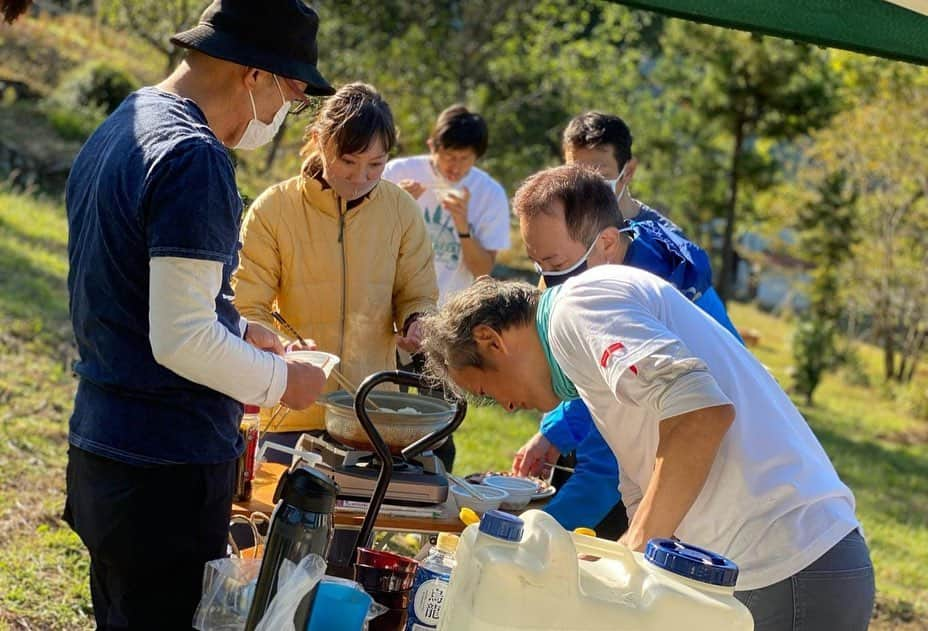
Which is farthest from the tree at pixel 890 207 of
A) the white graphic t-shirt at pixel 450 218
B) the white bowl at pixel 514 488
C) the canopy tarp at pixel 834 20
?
the white bowl at pixel 514 488

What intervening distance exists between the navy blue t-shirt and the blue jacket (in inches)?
39.9

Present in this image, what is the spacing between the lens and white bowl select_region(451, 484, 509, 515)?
2957 millimetres

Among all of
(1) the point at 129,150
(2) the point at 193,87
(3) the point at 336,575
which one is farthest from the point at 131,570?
(2) the point at 193,87

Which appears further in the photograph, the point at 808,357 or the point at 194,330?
the point at 808,357

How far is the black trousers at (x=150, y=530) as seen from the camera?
2.23m

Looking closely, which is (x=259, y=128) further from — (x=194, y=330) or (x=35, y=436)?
(x=35, y=436)

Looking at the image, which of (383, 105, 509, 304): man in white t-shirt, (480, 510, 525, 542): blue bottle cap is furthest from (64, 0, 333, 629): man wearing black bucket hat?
(383, 105, 509, 304): man in white t-shirt

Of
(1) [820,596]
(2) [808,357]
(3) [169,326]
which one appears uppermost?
(3) [169,326]

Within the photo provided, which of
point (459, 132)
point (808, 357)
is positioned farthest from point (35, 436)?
point (808, 357)

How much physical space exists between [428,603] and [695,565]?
0.55 m

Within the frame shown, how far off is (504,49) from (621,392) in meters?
12.8

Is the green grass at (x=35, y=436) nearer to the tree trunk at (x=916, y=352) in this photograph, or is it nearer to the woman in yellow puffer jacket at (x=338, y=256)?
the woman in yellow puffer jacket at (x=338, y=256)

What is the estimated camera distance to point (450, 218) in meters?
5.43

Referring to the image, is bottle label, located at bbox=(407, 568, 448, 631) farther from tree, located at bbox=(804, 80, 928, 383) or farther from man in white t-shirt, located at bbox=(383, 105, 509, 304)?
tree, located at bbox=(804, 80, 928, 383)
